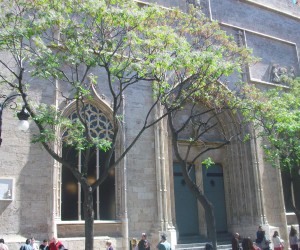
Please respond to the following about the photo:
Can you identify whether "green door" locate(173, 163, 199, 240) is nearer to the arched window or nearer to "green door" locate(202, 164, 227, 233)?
"green door" locate(202, 164, 227, 233)

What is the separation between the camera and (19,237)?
13.6m

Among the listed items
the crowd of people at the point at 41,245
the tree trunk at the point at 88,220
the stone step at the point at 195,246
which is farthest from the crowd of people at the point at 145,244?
the tree trunk at the point at 88,220

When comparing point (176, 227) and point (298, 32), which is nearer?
point (176, 227)

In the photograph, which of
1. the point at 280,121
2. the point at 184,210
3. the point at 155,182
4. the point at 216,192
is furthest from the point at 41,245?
the point at 280,121

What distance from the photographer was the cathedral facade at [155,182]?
14.1 metres

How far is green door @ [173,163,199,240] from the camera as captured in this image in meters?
17.8

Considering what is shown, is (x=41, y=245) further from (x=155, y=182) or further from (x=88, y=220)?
(x=155, y=182)

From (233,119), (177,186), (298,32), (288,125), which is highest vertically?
(298,32)

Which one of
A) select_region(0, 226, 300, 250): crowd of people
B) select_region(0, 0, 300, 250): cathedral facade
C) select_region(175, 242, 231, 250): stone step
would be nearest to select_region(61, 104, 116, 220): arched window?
select_region(0, 0, 300, 250): cathedral facade

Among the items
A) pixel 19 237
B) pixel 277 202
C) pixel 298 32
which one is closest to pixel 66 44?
pixel 19 237

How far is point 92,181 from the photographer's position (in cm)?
1573

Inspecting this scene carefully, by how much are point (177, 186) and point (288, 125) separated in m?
5.47

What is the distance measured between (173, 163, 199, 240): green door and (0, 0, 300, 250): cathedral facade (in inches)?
1.7

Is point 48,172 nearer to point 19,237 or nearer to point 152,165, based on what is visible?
point 19,237
